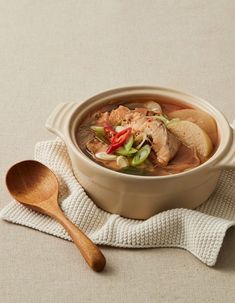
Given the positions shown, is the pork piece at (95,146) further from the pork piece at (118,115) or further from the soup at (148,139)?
the pork piece at (118,115)

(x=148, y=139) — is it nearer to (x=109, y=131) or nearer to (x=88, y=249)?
(x=109, y=131)

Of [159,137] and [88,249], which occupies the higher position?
[159,137]

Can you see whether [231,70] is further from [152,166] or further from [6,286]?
[6,286]

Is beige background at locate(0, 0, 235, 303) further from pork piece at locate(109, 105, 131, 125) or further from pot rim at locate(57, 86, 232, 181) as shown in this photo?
pork piece at locate(109, 105, 131, 125)

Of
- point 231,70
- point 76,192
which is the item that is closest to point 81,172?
point 76,192

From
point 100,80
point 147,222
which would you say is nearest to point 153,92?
point 147,222

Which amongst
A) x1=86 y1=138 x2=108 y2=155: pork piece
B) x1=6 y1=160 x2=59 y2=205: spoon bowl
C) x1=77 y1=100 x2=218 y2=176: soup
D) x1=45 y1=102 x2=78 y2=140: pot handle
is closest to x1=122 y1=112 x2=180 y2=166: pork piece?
x1=77 y1=100 x2=218 y2=176: soup
